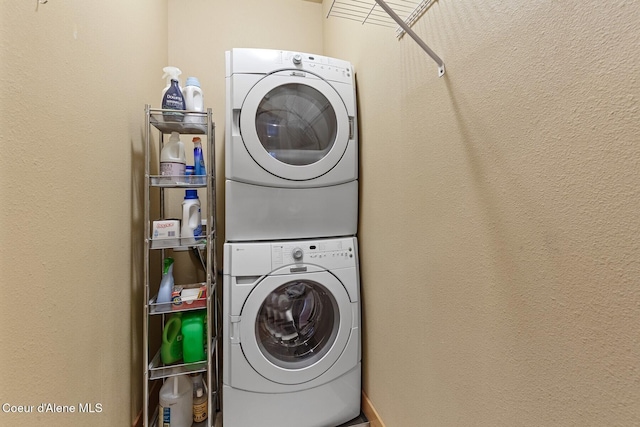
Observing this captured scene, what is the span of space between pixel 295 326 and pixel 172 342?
57cm

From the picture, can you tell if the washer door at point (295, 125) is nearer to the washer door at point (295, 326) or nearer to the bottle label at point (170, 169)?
the bottle label at point (170, 169)

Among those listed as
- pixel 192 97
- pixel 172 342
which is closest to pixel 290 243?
pixel 172 342

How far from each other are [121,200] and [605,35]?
144 centimetres

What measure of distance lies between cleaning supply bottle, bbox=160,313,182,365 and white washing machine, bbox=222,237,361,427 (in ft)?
0.77

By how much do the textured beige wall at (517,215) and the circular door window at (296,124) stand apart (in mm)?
379

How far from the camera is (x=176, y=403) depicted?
1.25 m

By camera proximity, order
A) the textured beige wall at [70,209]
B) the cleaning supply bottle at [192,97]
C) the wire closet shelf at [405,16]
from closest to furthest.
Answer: the textured beige wall at [70,209]
the wire closet shelf at [405,16]
the cleaning supply bottle at [192,97]

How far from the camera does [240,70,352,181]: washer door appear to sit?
126 cm

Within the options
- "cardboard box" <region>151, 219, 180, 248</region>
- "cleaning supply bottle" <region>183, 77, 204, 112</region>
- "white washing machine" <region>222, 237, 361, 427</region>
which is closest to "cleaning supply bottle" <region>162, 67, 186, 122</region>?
"cleaning supply bottle" <region>183, 77, 204, 112</region>

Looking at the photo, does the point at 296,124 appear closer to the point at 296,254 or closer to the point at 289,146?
the point at 289,146

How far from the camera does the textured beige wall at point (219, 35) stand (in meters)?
1.76

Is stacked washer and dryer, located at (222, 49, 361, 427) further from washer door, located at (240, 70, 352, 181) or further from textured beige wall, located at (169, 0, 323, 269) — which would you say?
textured beige wall, located at (169, 0, 323, 269)

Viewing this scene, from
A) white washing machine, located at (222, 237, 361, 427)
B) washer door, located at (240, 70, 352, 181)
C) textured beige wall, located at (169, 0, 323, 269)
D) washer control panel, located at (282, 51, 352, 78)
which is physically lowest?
white washing machine, located at (222, 237, 361, 427)

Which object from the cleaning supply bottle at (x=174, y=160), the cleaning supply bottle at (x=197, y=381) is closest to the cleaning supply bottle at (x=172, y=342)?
the cleaning supply bottle at (x=197, y=381)
